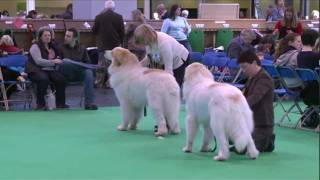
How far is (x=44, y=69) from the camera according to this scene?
32.0 feet

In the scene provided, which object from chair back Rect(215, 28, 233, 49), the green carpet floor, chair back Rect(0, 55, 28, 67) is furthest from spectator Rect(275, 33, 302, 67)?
chair back Rect(215, 28, 233, 49)

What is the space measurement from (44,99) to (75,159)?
4041mm

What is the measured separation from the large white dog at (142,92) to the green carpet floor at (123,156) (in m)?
0.19

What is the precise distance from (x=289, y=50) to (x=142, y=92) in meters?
2.52

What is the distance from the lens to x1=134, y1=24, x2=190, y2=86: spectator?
7316 millimetres

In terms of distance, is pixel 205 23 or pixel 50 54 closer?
pixel 50 54

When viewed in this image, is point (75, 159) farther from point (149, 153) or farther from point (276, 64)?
point (276, 64)

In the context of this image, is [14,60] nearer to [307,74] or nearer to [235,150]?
[307,74]

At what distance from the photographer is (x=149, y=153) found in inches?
245

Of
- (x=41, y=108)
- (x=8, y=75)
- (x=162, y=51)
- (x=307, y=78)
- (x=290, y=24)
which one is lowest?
(x=41, y=108)

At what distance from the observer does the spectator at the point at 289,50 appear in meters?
8.27

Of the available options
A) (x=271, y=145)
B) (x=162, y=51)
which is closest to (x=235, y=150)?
(x=271, y=145)

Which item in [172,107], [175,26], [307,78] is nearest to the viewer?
[172,107]

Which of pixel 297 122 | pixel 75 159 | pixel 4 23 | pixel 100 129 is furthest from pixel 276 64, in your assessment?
pixel 4 23
